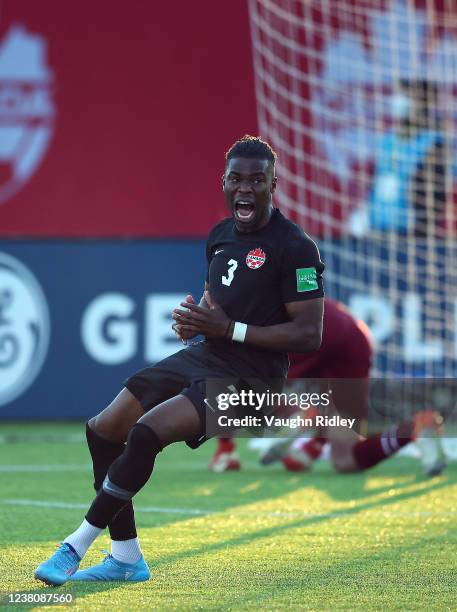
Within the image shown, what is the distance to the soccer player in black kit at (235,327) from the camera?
5348 mm

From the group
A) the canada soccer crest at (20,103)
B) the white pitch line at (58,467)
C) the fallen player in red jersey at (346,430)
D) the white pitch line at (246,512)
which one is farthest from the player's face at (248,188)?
the canada soccer crest at (20,103)

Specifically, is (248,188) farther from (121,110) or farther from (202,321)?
(121,110)

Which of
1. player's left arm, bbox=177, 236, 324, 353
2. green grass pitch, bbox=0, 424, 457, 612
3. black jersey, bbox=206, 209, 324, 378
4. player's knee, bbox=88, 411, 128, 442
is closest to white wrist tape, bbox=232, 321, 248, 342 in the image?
player's left arm, bbox=177, 236, 324, 353

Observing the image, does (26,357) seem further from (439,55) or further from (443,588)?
(443,588)

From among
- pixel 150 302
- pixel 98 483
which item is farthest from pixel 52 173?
pixel 98 483

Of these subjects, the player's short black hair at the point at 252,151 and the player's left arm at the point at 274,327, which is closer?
the player's left arm at the point at 274,327

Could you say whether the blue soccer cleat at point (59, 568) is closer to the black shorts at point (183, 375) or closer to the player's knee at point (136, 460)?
the player's knee at point (136, 460)

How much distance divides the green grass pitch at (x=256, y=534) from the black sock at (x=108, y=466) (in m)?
0.23

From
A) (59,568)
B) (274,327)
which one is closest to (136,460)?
(59,568)

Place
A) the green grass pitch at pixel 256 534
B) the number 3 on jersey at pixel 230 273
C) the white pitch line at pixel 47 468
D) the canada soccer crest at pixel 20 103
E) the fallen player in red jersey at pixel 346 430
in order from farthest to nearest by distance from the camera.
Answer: the canada soccer crest at pixel 20 103, the white pitch line at pixel 47 468, the fallen player in red jersey at pixel 346 430, the number 3 on jersey at pixel 230 273, the green grass pitch at pixel 256 534

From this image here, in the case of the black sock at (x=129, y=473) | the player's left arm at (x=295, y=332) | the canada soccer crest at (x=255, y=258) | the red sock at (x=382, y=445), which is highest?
the canada soccer crest at (x=255, y=258)

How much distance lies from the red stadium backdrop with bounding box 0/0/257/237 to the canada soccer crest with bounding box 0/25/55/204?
0.01 m

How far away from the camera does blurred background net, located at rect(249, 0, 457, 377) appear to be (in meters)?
13.4

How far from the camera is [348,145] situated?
14.1 m
